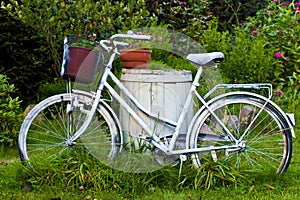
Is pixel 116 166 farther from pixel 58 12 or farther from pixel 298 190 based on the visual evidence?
pixel 58 12

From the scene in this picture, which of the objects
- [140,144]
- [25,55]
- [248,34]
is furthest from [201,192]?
[248,34]

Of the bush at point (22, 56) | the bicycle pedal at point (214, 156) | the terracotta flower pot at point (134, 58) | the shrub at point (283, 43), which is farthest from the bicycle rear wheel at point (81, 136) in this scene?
the shrub at point (283, 43)

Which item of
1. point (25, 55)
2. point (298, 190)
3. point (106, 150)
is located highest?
point (25, 55)

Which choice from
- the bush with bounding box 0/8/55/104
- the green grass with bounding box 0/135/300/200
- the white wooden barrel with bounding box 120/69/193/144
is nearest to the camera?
the green grass with bounding box 0/135/300/200

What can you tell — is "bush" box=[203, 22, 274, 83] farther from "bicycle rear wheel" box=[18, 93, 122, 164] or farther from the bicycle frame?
"bicycle rear wheel" box=[18, 93, 122, 164]

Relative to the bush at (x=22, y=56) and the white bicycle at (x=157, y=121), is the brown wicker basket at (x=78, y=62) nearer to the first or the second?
the white bicycle at (x=157, y=121)

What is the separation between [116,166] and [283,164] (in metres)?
1.20

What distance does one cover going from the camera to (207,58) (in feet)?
12.4

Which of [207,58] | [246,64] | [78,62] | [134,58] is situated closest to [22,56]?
[134,58]

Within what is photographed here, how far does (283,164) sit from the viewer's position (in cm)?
381

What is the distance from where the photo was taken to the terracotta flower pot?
13.4 feet

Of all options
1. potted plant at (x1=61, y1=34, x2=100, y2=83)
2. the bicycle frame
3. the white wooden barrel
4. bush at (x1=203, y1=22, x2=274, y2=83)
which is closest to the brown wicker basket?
potted plant at (x1=61, y1=34, x2=100, y2=83)

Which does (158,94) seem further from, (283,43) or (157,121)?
(283,43)

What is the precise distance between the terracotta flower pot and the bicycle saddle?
441mm
